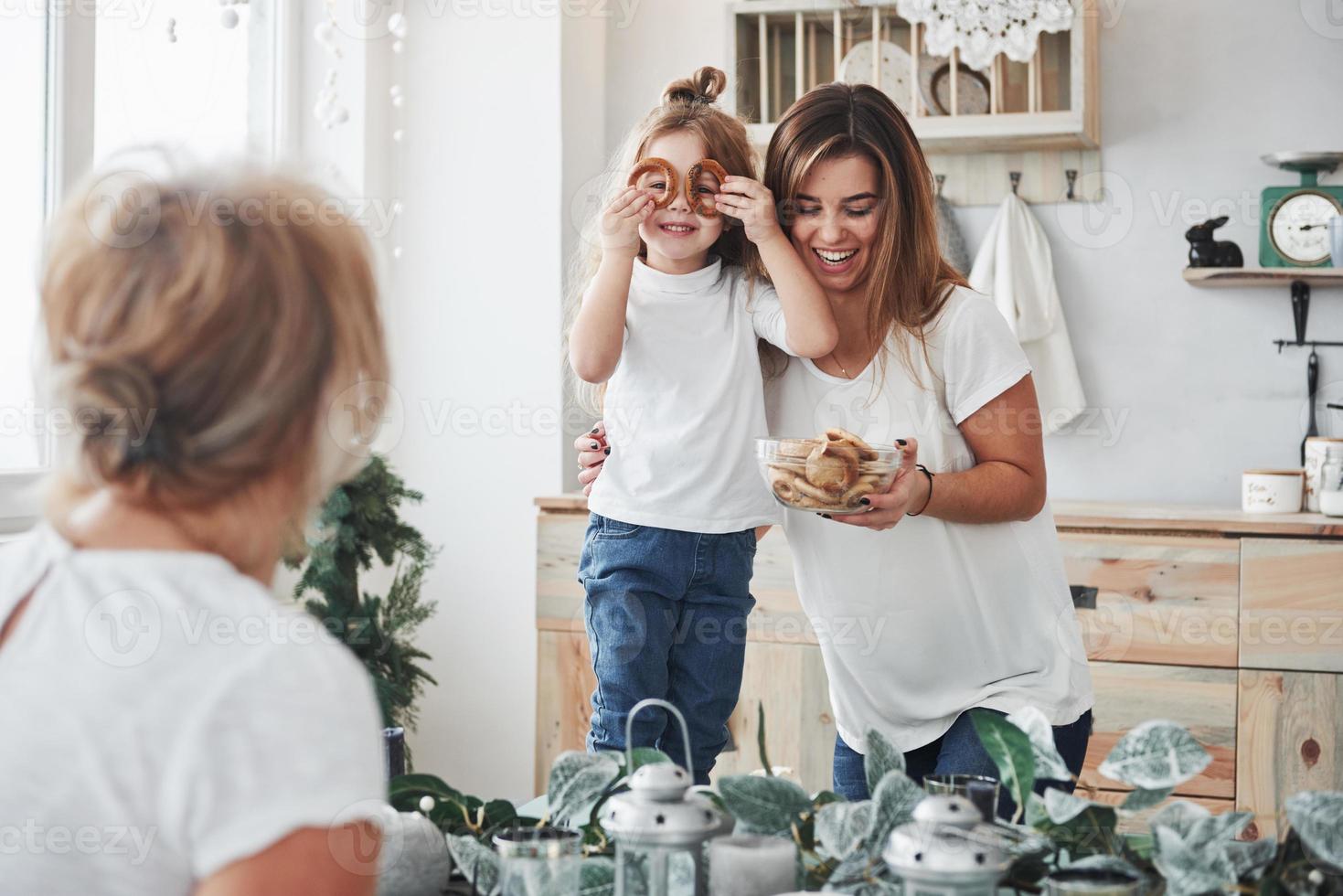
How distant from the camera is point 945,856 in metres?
0.76

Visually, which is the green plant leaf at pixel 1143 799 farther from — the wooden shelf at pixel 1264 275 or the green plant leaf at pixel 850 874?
the wooden shelf at pixel 1264 275

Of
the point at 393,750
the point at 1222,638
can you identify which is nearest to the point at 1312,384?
the point at 1222,638

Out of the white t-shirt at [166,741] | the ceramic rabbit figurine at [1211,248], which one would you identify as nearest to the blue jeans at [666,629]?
the white t-shirt at [166,741]

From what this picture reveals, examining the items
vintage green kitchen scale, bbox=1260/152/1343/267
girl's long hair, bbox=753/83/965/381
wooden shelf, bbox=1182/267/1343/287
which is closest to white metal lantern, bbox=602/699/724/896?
girl's long hair, bbox=753/83/965/381

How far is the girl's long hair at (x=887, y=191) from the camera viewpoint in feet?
4.71

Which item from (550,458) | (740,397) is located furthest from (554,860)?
(550,458)

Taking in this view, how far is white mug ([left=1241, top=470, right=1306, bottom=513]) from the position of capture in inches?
101

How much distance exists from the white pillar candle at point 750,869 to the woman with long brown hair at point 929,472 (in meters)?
0.58

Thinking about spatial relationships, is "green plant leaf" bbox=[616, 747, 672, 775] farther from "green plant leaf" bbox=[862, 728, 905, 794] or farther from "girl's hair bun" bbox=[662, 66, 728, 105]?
"girl's hair bun" bbox=[662, 66, 728, 105]

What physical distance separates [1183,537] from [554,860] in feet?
6.26

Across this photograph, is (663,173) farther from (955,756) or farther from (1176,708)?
(1176,708)

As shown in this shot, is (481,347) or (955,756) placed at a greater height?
(481,347)

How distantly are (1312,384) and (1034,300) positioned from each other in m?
0.63

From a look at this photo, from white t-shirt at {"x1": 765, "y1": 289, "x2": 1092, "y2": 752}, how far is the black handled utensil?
165 centimetres
